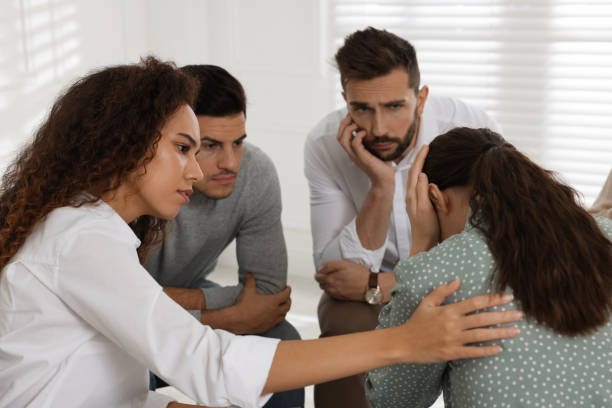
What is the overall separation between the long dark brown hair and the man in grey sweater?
1.05m

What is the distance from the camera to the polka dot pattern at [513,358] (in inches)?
48.2

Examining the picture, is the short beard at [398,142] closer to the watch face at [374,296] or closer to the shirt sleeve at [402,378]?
the watch face at [374,296]

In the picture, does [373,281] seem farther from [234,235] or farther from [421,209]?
[421,209]

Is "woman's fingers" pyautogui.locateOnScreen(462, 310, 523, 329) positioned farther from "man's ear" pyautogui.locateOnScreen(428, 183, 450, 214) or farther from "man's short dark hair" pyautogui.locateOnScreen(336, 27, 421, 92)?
"man's short dark hair" pyautogui.locateOnScreen(336, 27, 421, 92)

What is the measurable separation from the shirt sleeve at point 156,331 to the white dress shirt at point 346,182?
123cm

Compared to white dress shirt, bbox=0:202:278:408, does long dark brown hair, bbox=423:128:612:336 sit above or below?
above

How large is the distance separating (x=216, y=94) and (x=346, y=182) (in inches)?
26.2

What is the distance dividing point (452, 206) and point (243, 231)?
0.98 m

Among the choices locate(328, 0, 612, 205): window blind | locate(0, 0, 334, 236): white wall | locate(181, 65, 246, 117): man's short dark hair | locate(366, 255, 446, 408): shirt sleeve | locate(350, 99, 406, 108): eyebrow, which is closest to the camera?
locate(366, 255, 446, 408): shirt sleeve

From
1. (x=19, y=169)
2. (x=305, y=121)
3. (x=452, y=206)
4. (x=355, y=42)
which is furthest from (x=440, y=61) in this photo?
(x=19, y=169)

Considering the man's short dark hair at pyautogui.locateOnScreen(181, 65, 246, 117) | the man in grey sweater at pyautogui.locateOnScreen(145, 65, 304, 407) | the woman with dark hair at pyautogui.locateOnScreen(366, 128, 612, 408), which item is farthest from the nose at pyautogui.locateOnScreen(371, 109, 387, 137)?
the woman with dark hair at pyautogui.locateOnScreen(366, 128, 612, 408)

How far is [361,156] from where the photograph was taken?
2.46m

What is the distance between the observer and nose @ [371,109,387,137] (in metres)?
2.45

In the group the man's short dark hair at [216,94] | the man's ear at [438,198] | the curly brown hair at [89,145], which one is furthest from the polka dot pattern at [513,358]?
the man's short dark hair at [216,94]
